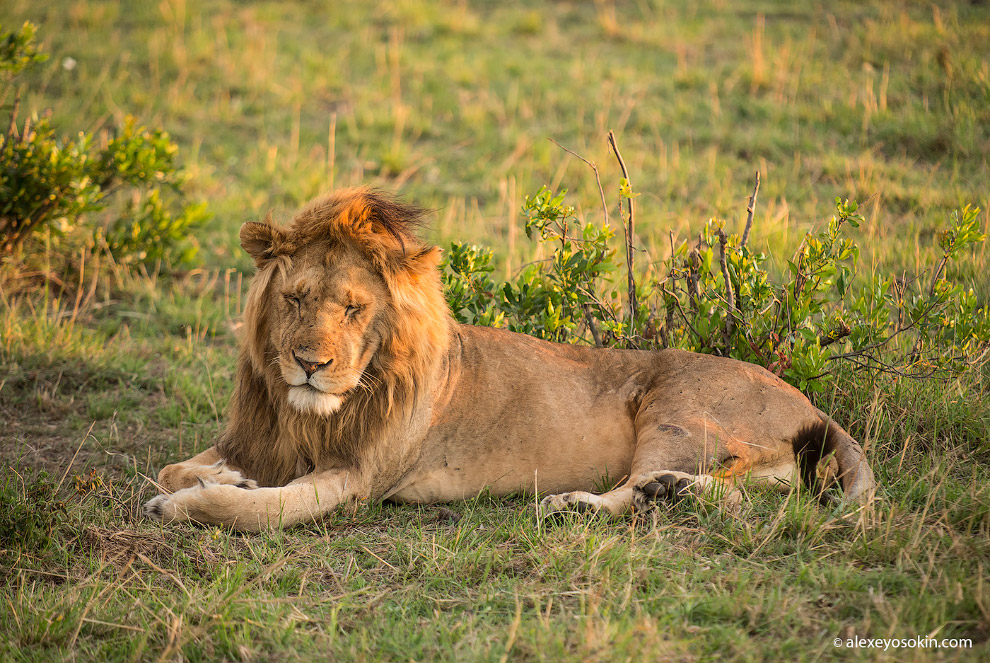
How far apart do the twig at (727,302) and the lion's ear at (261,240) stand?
6.31ft

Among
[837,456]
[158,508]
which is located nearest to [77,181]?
[158,508]

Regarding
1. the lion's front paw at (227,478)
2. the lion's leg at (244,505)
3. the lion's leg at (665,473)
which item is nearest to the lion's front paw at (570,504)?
the lion's leg at (665,473)

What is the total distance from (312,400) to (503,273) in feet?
8.88

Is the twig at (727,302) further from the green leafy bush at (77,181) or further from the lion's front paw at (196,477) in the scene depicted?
the green leafy bush at (77,181)

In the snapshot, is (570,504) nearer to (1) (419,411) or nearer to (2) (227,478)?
(1) (419,411)

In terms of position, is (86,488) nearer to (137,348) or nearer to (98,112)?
(137,348)

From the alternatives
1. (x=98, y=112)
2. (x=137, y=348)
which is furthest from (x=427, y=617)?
(x=98, y=112)

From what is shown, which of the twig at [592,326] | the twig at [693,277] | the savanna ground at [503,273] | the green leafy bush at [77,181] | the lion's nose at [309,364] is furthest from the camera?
the green leafy bush at [77,181]

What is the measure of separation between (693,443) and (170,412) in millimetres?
2600

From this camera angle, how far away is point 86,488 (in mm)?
3654

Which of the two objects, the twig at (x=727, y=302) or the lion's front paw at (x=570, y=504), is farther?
the twig at (x=727, y=302)

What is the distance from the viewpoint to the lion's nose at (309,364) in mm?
3236

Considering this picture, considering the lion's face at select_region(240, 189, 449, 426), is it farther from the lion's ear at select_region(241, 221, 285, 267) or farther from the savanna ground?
the savanna ground

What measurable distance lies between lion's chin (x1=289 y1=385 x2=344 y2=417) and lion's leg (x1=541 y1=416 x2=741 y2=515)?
84cm
